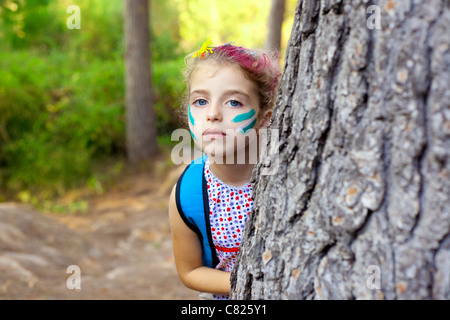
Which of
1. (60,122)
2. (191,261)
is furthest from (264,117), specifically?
(60,122)

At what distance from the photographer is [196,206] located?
190 centimetres

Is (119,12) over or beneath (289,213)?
over

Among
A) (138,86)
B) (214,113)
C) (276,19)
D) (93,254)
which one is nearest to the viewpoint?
(214,113)

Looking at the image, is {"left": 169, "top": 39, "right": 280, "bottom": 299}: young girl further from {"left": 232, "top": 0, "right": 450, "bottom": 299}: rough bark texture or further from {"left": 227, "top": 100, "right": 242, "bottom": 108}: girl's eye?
{"left": 232, "top": 0, "right": 450, "bottom": 299}: rough bark texture

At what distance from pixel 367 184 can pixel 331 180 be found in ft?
0.35

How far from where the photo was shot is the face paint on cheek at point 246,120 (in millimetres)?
1724

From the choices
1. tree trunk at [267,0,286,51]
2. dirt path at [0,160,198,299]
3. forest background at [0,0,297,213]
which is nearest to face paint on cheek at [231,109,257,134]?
dirt path at [0,160,198,299]

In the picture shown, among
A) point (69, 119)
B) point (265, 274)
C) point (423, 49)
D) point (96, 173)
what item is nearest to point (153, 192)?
point (96, 173)

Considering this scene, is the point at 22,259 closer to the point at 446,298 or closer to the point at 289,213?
the point at 289,213

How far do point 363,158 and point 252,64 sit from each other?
0.78 m

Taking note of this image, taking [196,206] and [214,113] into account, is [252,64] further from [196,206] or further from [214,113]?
[196,206]

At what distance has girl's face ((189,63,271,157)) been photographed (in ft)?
5.59

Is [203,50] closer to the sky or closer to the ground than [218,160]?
closer to the sky

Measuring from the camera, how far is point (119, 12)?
12.3m
